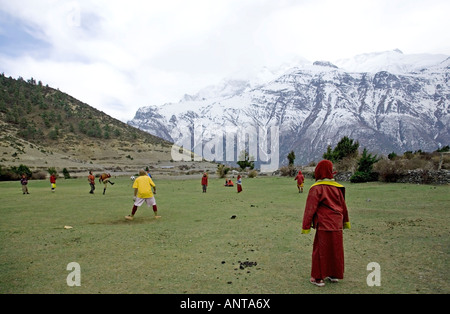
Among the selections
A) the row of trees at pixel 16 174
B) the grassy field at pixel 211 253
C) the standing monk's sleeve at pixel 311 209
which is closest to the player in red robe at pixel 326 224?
the standing monk's sleeve at pixel 311 209

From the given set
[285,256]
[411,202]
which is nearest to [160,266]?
[285,256]

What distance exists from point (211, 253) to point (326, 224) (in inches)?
111

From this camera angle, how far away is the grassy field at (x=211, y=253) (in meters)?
5.32

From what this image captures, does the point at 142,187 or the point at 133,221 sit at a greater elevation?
the point at 142,187

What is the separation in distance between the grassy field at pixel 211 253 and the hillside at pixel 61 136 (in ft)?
170

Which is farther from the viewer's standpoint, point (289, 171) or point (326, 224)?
point (289, 171)

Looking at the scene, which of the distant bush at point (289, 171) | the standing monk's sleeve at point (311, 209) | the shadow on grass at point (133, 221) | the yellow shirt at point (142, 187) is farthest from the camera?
the distant bush at point (289, 171)

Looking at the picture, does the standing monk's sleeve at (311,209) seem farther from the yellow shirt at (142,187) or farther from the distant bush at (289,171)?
the distant bush at (289,171)

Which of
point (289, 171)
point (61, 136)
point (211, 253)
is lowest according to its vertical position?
point (211, 253)

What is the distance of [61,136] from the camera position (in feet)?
248

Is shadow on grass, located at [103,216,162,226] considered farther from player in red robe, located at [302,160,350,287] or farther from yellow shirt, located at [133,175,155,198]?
player in red robe, located at [302,160,350,287]

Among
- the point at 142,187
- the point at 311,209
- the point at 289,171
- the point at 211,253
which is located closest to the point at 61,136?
the point at 289,171

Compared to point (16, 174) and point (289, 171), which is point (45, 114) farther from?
point (289, 171)
